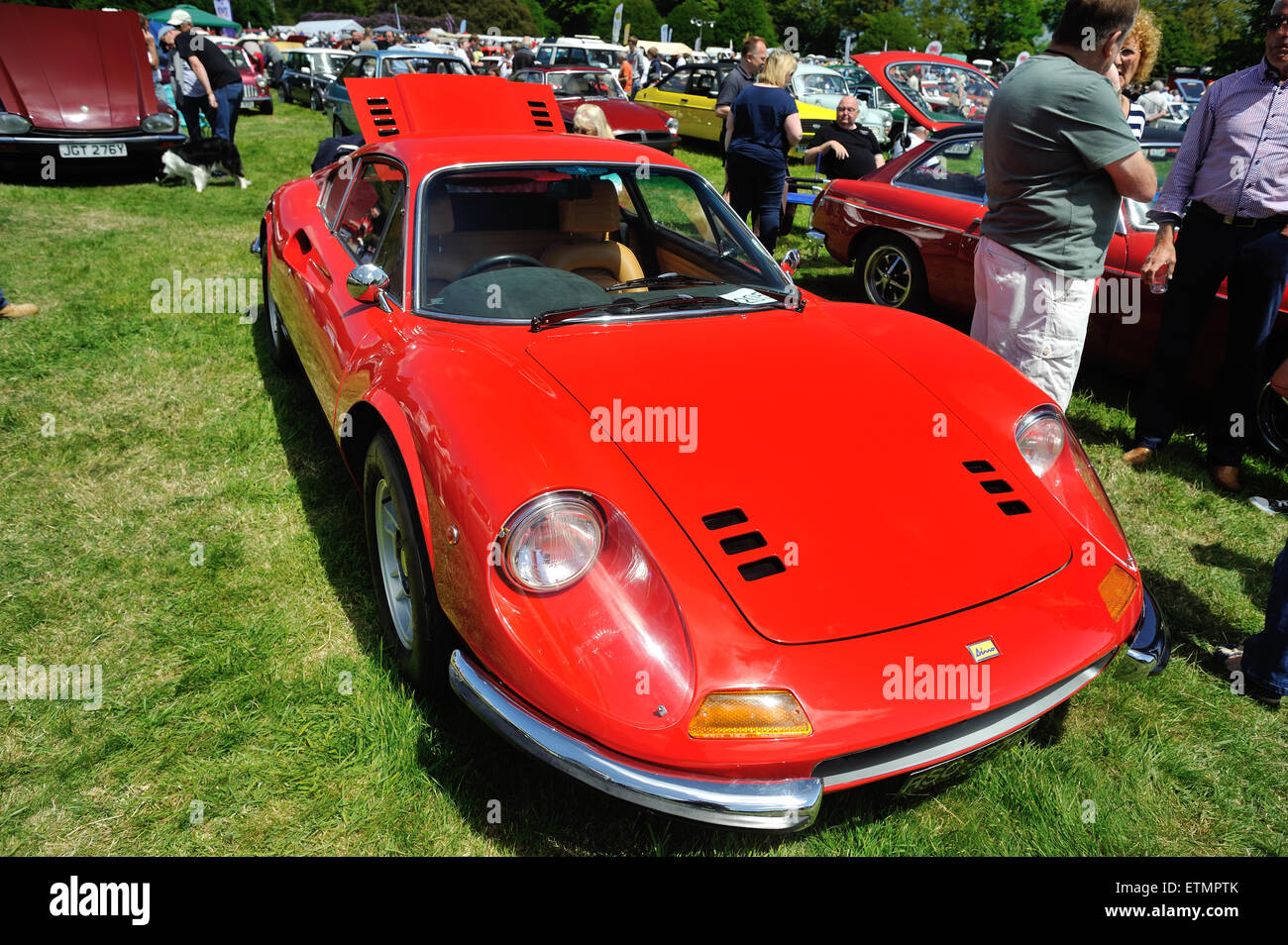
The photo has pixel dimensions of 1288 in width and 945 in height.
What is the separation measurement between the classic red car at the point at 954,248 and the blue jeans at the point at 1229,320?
0.25 meters

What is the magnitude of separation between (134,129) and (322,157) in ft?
13.0

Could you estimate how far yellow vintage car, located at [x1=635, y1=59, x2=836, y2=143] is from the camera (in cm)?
1382

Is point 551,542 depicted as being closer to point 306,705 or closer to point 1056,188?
point 306,705

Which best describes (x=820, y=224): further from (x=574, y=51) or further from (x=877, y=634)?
(x=574, y=51)

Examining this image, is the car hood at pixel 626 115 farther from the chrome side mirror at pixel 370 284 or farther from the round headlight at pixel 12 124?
the chrome side mirror at pixel 370 284

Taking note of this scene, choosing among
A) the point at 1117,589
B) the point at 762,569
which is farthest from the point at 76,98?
the point at 1117,589

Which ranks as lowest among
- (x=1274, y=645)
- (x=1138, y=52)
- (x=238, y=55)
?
(x=1274, y=645)

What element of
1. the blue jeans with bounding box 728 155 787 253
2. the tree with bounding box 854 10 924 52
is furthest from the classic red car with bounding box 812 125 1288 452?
the tree with bounding box 854 10 924 52

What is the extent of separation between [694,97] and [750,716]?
14427 millimetres

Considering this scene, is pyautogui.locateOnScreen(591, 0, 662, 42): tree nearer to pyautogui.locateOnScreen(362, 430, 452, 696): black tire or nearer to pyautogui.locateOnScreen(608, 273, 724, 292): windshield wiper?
pyautogui.locateOnScreen(608, 273, 724, 292): windshield wiper

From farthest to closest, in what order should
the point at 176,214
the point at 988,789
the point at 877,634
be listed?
the point at 176,214 → the point at 988,789 → the point at 877,634

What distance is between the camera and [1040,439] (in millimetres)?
2381

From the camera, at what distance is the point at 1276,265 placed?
11.8 ft
